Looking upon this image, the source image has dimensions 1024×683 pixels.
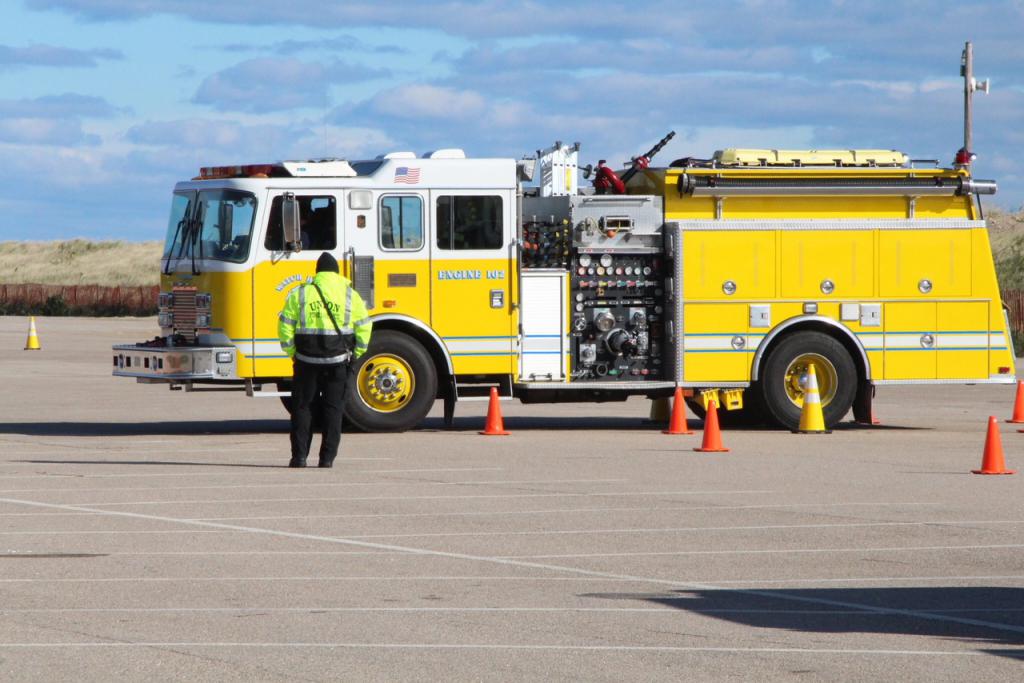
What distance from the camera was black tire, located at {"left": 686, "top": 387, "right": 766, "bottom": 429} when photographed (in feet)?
65.4

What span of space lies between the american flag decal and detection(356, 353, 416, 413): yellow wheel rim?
1907mm

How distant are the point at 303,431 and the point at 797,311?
6714 mm

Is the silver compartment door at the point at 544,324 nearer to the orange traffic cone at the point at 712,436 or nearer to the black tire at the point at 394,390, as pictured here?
the black tire at the point at 394,390

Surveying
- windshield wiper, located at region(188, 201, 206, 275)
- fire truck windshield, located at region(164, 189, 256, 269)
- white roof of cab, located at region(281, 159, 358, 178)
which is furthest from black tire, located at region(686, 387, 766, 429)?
windshield wiper, located at region(188, 201, 206, 275)

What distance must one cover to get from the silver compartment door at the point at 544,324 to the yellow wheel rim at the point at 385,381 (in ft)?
4.43

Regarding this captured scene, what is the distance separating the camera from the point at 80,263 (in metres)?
144

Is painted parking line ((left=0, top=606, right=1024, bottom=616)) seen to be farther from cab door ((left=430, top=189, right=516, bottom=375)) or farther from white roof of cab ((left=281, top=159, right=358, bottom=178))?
white roof of cab ((left=281, top=159, right=358, bottom=178))

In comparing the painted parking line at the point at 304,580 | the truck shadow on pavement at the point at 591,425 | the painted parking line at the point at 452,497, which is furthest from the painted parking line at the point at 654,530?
the truck shadow on pavement at the point at 591,425

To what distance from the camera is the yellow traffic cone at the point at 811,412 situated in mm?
19328

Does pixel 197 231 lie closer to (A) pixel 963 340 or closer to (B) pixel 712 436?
(B) pixel 712 436

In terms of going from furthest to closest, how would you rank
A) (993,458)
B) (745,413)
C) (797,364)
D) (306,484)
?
(745,413) < (797,364) < (993,458) < (306,484)

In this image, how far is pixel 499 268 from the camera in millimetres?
19234

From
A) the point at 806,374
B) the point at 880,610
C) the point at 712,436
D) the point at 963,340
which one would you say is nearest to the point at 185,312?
the point at 712,436

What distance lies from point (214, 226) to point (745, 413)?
6.75m
